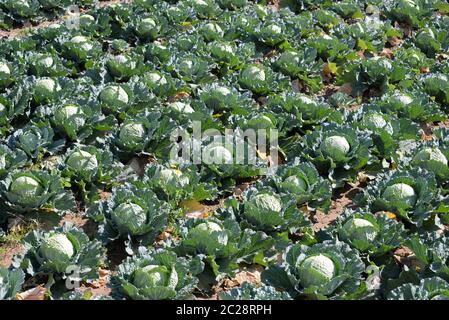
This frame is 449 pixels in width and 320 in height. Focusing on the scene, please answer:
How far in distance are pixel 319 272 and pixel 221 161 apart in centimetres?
219

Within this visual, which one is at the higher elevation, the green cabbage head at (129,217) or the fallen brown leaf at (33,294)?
the green cabbage head at (129,217)

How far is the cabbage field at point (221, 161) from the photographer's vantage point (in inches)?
228

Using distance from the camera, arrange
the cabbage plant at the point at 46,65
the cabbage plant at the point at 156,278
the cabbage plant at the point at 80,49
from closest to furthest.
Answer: the cabbage plant at the point at 156,278 < the cabbage plant at the point at 46,65 < the cabbage plant at the point at 80,49

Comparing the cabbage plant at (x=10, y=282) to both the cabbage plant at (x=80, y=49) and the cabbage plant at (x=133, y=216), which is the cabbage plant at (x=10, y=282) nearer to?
the cabbage plant at (x=133, y=216)

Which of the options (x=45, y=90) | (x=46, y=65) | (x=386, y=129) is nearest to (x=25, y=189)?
(x=45, y=90)

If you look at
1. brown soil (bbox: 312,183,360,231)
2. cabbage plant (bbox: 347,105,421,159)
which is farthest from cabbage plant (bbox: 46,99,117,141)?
cabbage plant (bbox: 347,105,421,159)

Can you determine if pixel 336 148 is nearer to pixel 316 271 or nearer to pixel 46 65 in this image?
pixel 316 271

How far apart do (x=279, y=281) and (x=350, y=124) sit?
3.08 m

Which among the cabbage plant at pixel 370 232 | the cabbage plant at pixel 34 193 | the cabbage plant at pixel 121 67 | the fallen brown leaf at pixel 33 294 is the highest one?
the cabbage plant at pixel 121 67

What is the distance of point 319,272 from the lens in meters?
5.53

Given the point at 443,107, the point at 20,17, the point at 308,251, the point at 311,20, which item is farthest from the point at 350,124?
the point at 20,17

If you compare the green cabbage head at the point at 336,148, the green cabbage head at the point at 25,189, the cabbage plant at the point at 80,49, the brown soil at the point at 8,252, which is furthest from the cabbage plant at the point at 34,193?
the cabbage plant at the point at 80,49

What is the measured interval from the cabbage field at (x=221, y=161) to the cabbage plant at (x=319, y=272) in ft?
0.04

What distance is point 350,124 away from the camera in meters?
8.23
